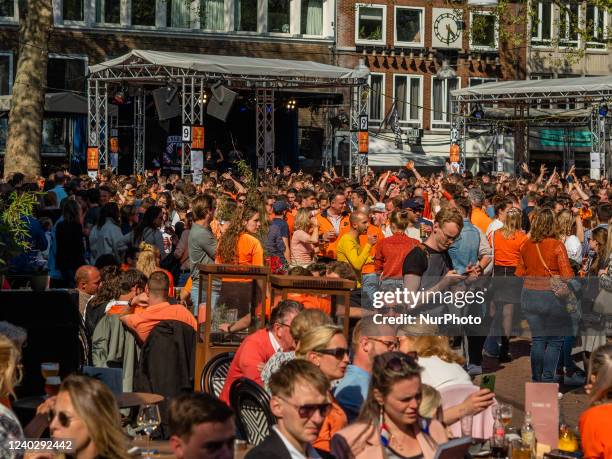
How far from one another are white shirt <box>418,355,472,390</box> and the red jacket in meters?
1.00

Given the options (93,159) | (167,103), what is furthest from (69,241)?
(93,159)

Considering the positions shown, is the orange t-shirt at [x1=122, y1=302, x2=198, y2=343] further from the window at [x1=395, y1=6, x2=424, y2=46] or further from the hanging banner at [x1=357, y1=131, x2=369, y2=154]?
the window at [x1=395, y1=6, x2=424, y2=46]

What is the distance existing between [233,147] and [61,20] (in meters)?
6.97

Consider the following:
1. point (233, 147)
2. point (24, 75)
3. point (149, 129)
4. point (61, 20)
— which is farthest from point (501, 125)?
point (24, 75)

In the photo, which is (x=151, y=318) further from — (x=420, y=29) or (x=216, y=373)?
(x=420, y=29)

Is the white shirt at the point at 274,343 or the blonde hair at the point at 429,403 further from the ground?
the white shirt at the point at 274,343

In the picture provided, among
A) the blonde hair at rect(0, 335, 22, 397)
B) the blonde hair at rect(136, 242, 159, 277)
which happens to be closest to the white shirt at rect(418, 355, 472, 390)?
the blonde hair at rect(0, 335, 22, 397)

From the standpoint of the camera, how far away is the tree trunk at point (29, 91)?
27953 mm

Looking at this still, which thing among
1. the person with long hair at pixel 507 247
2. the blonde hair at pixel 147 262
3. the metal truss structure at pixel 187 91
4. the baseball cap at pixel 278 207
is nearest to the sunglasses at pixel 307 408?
the blonde hair at pixel 147 262

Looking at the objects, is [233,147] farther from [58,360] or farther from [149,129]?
[58,360]

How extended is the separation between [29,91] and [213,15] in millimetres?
15179

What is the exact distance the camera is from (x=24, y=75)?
2819 cm

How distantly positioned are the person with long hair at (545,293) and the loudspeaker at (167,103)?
18603 mm

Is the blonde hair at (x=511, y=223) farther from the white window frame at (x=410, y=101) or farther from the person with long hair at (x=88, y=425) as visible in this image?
the white window frame at (x=410, y=101)
